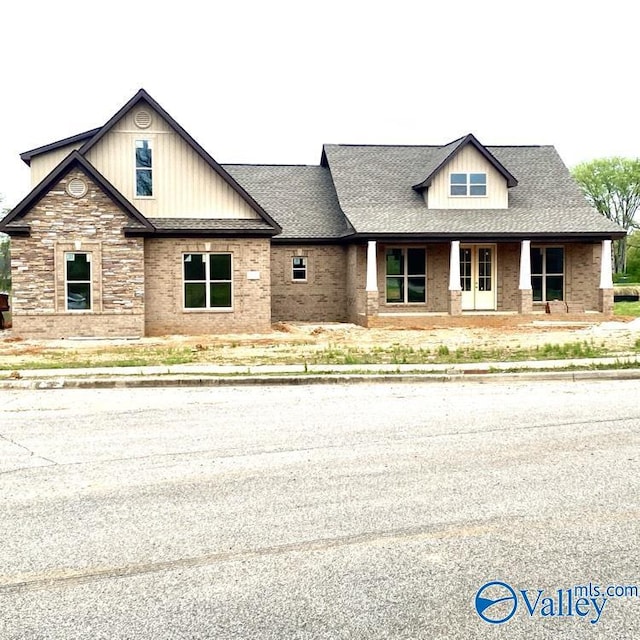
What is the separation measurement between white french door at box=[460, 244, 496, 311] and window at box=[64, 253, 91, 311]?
1393 centimetres

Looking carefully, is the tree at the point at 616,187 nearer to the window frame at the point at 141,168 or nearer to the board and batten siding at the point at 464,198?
the board and batten siding at the point at 464,198

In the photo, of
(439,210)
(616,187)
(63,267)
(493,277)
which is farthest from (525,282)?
(616,187)

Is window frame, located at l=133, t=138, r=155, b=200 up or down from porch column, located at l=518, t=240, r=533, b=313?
up

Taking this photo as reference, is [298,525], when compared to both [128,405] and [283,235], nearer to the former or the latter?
[128,405]

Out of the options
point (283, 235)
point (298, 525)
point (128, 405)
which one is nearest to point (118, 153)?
point (283, 235)

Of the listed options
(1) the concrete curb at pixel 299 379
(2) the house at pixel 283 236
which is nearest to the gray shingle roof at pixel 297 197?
(2) the house at pixel 283 236

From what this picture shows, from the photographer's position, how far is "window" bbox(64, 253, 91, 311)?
24125 millimetres

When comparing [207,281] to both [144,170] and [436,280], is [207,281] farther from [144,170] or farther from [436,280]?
[436,280]

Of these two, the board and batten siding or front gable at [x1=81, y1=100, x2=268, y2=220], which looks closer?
front gable at [x1=81, y1=100, x2=268, y2=220]

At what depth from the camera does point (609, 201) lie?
86875 mm

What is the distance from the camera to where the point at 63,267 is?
78.8 ft

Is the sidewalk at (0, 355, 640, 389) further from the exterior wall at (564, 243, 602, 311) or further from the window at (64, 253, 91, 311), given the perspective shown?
the exterior wall at (564, 243, 602, 311)

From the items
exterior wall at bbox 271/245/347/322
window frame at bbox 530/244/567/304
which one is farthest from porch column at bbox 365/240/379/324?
window frame at bbox 530/244/567/304

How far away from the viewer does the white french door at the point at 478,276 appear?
30.8 meters
